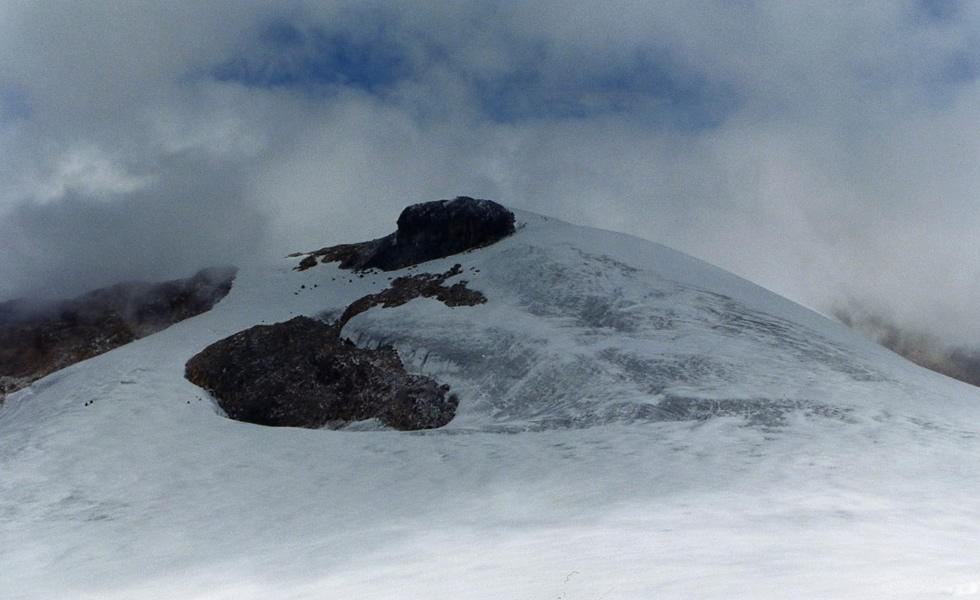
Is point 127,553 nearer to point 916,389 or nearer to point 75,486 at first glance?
point 75,486

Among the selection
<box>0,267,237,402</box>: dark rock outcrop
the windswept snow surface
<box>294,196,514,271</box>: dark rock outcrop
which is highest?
<box>294,196,514,271</box>: dark rock outcrop

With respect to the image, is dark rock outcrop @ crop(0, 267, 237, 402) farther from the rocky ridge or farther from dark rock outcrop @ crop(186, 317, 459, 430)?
dark rock outcrop @ crop(186, 317, 459, 430)

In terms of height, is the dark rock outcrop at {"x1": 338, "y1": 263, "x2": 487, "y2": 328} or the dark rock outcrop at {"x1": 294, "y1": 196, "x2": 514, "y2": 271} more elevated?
the dark rock outcrop at {"x1": 294, "y1": 196, "x2": 514, "y2": 271}

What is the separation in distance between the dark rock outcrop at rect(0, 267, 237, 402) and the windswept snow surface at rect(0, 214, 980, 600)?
7.77m

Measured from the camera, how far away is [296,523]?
571 inches

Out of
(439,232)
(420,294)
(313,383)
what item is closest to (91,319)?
(439,232)

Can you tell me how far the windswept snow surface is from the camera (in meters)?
9.57

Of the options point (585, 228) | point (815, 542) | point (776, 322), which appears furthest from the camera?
point (585, 228)

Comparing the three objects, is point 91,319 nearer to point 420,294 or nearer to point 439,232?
point 439,232

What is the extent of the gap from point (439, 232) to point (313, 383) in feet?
48.7

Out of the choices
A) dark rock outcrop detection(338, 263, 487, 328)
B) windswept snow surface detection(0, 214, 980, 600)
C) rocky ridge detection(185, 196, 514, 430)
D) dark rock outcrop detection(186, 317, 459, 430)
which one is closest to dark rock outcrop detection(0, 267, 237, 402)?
windswept snow surface detection(0, 214, 980, 600)

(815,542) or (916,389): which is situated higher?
(916,389)

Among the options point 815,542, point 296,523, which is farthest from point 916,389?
point 296,523

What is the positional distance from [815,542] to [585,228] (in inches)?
1280
